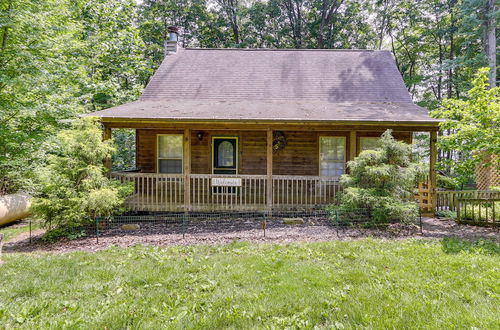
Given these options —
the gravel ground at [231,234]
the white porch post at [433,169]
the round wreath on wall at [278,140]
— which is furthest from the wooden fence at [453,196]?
the round wreath on wall at [278,140]

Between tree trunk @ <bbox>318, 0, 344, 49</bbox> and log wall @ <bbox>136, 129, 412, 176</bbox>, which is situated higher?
tree trunk @ <bbox>318, 0, 344, 49</bbox>

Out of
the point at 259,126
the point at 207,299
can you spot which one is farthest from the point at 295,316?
the point at 259,126

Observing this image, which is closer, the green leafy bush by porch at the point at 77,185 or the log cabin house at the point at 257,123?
the green leafy bush by porch at the point at 77,185

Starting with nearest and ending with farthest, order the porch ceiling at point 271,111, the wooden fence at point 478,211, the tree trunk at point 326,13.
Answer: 1. the wooden fence at point 478,211
2. the porch ceiling at point 271,111
3. the tree trunk at point 326,13

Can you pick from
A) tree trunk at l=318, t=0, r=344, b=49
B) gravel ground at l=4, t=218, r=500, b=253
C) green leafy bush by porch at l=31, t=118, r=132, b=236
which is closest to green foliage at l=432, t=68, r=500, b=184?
gravel ground at l=4, t=218, r=500, b=253

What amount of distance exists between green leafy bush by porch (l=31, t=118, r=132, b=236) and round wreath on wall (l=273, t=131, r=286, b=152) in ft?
17.7

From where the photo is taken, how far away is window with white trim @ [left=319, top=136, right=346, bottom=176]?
398 inches

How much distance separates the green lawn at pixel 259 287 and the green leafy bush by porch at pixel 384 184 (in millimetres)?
1359

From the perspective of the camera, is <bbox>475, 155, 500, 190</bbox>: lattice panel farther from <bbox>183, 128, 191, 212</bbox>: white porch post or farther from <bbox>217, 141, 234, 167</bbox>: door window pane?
<bbox>183, 128, 191, 212</bbox>: white porch post

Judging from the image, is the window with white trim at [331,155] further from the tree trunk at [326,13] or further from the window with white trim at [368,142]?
the tree trunk at [326,13]

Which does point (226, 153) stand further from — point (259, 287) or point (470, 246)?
point (470, 246)

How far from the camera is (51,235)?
21.1ft

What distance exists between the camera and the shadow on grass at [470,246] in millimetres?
5051

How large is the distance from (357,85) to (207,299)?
10.5 meters
